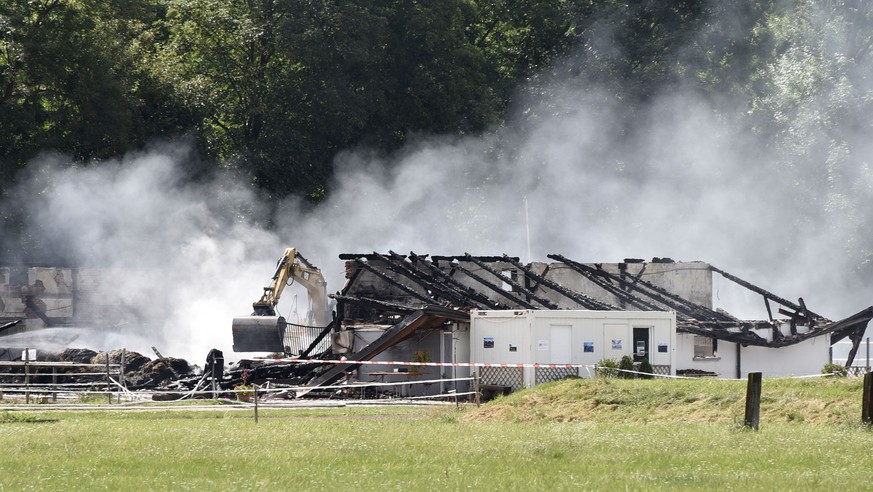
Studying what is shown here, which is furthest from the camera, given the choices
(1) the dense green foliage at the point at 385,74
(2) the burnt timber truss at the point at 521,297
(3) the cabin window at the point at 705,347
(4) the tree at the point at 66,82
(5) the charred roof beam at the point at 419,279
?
(1) the dense green foliage at the point at 385,74

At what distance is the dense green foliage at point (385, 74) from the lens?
65.8 meters

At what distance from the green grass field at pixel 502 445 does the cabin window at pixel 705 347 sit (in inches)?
475

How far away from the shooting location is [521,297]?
46.7 meters

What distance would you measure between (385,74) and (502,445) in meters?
50.5

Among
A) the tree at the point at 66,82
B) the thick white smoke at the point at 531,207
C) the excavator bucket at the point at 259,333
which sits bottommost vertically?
the excavator bucket at the point at 259,333

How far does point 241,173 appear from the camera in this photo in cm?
6619

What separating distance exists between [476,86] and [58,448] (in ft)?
174

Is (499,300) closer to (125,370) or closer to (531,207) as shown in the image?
(125,370)

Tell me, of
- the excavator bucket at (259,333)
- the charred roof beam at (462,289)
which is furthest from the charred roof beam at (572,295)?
the excavator bucket at (259,333)

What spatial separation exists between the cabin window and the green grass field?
39.6ft

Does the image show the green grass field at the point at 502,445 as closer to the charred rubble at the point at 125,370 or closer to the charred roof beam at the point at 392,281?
the charred rubble at the point at 125,370

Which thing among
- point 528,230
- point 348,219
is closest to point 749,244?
point 528,230

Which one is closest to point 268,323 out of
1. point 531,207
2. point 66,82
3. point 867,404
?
point 867,404

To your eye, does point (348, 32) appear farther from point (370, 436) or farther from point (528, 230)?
point (370, 436)
